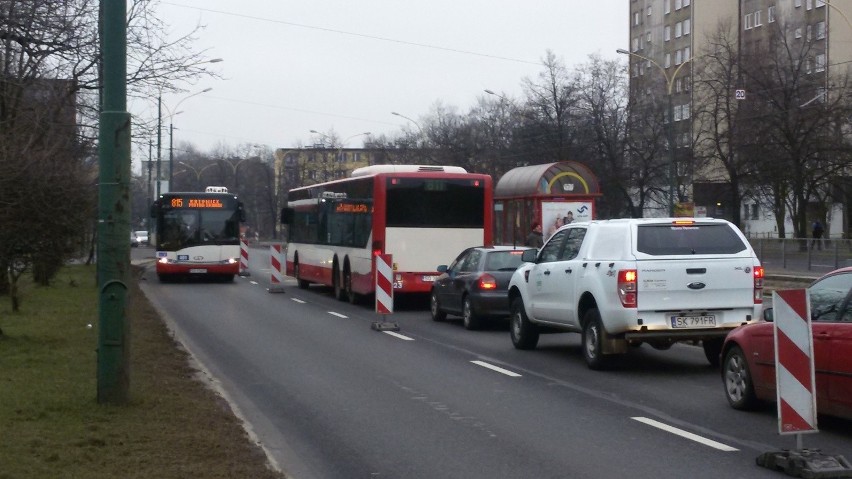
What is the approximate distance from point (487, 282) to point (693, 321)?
6870 mm

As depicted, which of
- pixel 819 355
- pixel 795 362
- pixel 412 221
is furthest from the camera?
pixel 412 221

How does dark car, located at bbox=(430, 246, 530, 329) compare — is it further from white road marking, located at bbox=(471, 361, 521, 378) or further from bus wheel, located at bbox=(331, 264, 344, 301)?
bus wheel, located at bbox=(331, 264, 344, 301)

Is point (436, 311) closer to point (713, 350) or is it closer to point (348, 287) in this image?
point (348, 287)

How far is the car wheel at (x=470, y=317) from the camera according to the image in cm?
1992

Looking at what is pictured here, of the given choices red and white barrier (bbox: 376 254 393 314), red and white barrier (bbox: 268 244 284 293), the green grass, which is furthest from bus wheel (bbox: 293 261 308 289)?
the green grass

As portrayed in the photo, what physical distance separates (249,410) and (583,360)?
227 inches

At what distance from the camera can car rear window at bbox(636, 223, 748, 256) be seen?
13367 mm

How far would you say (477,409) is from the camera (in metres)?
11.0

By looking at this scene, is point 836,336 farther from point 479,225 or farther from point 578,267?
point 479,225

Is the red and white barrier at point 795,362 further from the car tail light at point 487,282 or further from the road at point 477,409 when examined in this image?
the car tail light at point 487,282

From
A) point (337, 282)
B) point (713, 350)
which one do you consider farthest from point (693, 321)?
point (337, 282)

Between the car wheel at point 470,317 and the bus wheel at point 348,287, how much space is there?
283 inches

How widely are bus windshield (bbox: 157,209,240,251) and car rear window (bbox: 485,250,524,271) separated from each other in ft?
57.1

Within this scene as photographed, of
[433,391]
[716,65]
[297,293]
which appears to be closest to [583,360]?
[433,391]
